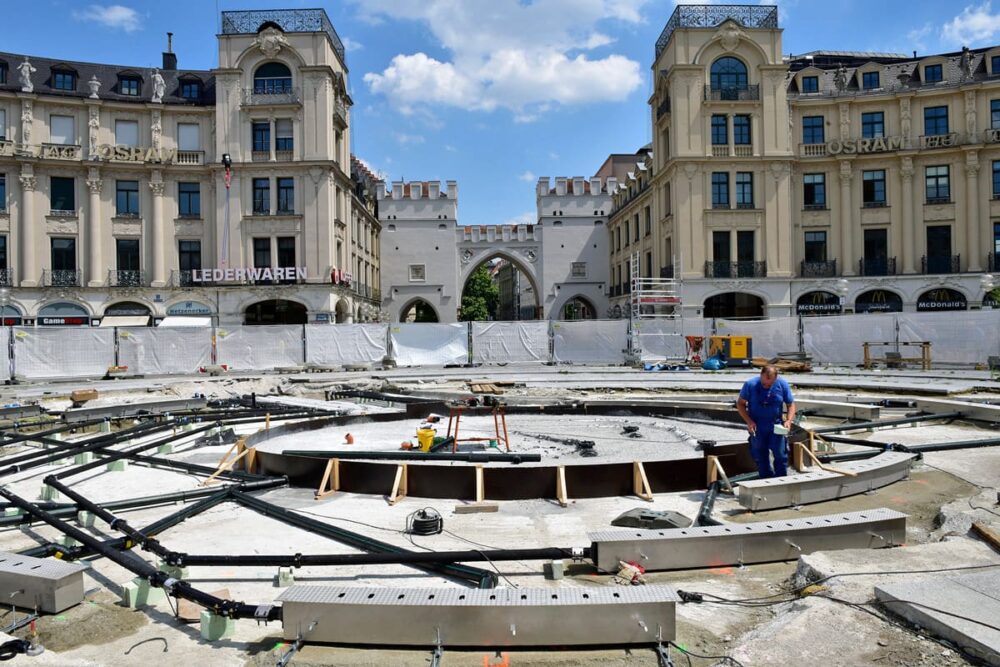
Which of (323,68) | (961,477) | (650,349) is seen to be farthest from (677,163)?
(961,477)

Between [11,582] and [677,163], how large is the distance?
36036 millimetres

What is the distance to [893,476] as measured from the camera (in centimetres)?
735

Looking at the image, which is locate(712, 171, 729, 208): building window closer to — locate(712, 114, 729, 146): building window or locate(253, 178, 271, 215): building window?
locate(712, 114, 729, 146): building window

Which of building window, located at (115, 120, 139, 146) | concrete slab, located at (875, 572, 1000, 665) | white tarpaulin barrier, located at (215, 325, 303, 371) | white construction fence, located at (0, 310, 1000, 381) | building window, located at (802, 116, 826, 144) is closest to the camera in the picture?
concrete slab, located at (875, 572, 1000, 665)

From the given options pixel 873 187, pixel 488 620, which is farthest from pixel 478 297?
pixel 488 620

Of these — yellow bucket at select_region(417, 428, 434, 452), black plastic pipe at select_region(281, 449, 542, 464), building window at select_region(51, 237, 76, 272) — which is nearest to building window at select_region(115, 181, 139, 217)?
building window at select_region(51, 237, 76, 272)

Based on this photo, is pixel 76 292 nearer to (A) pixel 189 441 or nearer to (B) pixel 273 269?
(B) pixel 273 269

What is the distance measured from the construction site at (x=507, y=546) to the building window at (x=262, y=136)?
28194 mm

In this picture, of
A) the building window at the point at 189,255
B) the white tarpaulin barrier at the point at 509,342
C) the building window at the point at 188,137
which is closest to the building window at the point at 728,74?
the white tarpaulin barrier at the point at 509,342

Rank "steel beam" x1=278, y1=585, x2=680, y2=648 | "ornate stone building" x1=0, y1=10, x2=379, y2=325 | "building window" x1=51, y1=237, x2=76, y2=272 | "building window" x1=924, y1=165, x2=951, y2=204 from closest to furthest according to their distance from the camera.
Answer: "steel beam" x1=278, y1=585, x2=680, y2=648 → "ornate stone building" x1=0, y1=10, x2=379, y2=325 → "building window" x1=51, y1=237, x2=76, y2=272 → "building window" x1=924, y1=165, x2=951, y2=204

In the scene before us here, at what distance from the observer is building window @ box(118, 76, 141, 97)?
1506 inches

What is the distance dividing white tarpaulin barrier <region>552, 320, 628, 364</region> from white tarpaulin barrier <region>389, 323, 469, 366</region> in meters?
4.54

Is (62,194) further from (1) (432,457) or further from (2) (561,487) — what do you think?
(2) (561,487)

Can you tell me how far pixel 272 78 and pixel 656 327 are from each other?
986 inches
